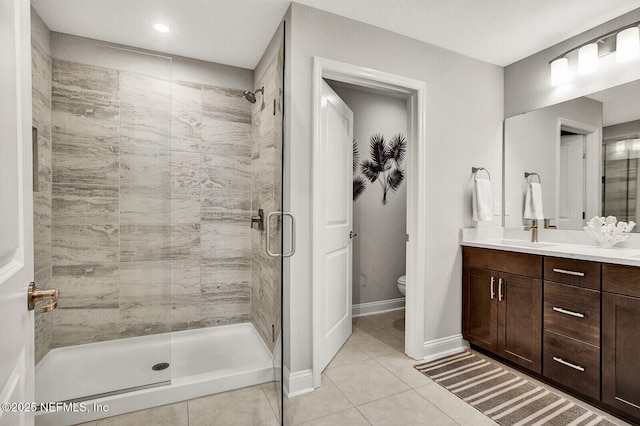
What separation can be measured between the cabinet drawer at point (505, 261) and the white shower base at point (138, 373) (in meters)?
1.79

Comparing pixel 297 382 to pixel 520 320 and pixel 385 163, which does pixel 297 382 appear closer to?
pixel 520 320

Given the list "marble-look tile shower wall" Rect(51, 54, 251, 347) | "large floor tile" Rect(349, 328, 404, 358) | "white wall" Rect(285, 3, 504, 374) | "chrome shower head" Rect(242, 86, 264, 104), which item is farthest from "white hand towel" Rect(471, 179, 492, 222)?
"marble-look tile shower wall" Rect(51, 54, 251, 347)

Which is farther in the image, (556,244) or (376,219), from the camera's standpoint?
(376,219)

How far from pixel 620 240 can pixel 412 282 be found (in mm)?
1406

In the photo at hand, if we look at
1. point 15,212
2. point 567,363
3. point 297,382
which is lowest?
point 297,382

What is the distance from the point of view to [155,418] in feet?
5.62

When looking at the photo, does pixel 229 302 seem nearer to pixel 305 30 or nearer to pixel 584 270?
pixel 305 30

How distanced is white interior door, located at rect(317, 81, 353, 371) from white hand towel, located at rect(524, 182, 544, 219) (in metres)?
1.53

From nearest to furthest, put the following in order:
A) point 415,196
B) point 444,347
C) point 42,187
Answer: point 42,187 < point 415,196 < point 444,347

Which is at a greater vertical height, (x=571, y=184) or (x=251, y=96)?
(x=251, y=96)

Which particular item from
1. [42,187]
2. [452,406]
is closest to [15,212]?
[42,187]

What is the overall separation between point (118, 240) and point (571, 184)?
323 centimetres

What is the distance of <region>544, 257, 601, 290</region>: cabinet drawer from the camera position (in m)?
1.83

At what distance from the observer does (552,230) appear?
2.53 metres
